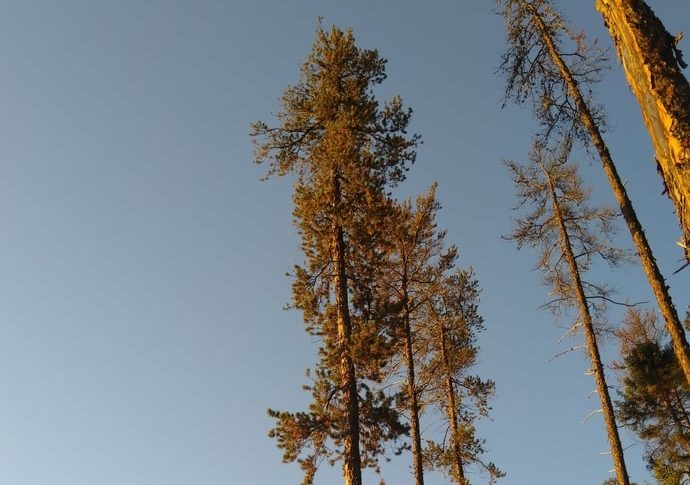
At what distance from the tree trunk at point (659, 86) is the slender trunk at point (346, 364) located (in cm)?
856

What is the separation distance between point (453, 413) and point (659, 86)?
1500 cm

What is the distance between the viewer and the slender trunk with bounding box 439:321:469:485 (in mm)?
17484

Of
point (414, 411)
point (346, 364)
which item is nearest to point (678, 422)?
point (414, 411)

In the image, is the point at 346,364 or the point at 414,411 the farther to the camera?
the point at 414,411

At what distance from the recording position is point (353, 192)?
1519 cm

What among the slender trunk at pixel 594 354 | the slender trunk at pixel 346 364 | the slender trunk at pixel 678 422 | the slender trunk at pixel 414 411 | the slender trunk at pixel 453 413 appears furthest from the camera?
the slender trunk at pixel 678 422

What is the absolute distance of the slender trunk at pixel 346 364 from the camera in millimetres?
11766

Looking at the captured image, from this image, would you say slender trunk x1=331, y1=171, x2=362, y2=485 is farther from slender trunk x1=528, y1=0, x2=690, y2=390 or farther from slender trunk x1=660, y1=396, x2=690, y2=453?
slender trunk x1=660, y1=396, x2=690, y2=453

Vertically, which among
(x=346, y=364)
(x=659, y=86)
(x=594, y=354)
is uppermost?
(x=594, y=354)

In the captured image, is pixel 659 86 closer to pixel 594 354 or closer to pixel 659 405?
pixel 594 354

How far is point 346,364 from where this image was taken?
12812 millimetres

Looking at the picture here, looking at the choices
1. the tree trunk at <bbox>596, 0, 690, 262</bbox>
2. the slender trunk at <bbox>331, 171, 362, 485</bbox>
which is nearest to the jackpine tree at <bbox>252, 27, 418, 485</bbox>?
the slender trunk at <bbox>331, 171, 362, 485</bbox>

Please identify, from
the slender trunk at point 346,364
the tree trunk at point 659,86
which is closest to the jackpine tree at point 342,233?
the slender trunk at point 346,364

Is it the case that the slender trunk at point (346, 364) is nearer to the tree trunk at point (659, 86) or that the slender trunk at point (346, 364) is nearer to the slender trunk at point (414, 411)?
the slender trunk at point (414, 411)
